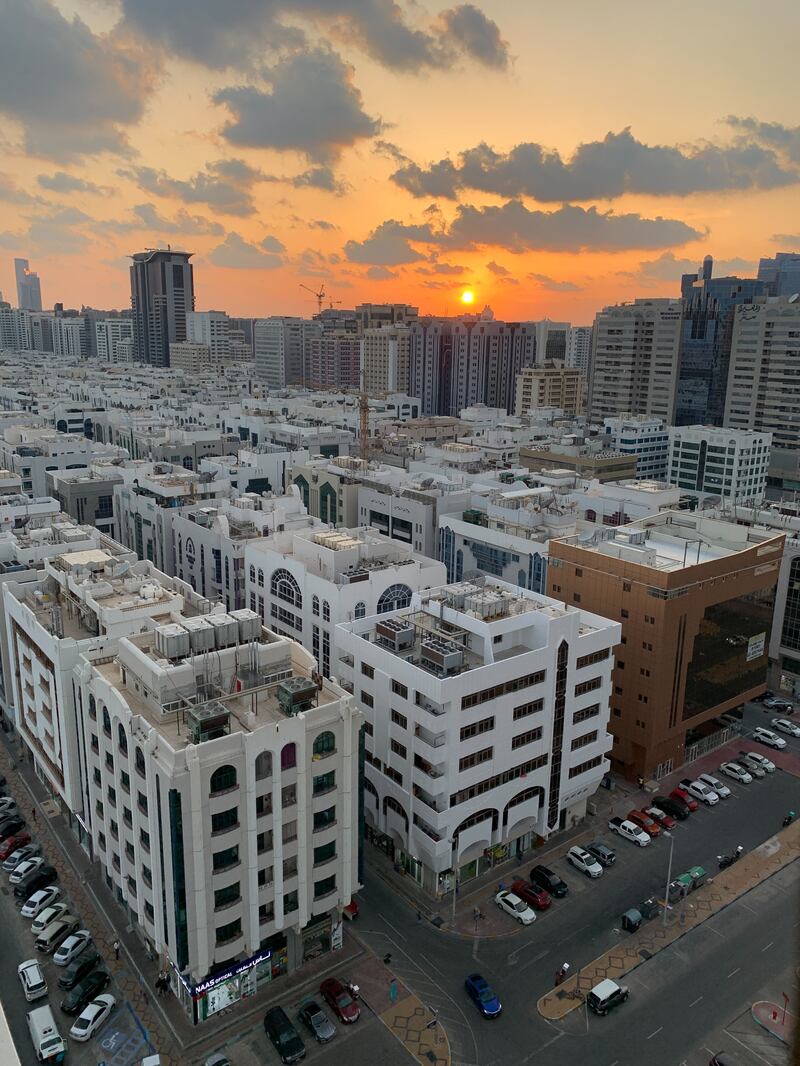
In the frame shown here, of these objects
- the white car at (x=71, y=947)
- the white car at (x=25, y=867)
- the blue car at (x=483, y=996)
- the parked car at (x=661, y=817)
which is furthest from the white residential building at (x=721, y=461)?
the white car at (x=71, y=947)

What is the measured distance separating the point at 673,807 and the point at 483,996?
2540 cm

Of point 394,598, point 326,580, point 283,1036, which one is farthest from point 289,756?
point 394,598

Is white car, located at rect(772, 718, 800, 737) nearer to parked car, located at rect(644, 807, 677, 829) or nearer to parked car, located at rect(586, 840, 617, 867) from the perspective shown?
parked car, located at rect(644, 807, 677, 829)

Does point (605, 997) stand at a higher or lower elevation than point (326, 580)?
lower

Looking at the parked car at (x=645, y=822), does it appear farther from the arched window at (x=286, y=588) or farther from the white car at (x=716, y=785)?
the arched window at (x=286, y=588)

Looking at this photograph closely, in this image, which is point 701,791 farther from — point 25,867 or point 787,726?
point 25,867

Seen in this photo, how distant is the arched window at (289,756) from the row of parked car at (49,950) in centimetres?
1658

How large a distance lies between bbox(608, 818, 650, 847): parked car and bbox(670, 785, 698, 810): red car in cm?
588

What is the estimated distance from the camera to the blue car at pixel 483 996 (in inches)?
1793

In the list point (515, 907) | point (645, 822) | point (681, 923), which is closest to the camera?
point (681, 923)

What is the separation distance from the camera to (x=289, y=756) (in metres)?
43.9

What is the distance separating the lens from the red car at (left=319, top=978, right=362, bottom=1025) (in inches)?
1770

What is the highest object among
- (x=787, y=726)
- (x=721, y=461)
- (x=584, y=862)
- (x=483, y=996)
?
(x=721, y=461)

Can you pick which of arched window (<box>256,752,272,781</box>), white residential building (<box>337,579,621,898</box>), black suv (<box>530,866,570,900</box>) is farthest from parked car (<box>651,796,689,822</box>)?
arched window (<box>256,752,272,781</box>)
